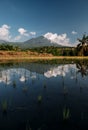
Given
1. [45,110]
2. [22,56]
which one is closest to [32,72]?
[45,110]

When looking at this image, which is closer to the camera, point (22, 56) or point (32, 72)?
point (32, 72)

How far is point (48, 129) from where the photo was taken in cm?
1019

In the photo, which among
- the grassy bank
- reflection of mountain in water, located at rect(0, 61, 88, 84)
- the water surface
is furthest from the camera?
the grassy bank

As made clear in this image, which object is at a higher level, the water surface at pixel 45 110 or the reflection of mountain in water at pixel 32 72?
the reflection of mountain in water at pixel 32 72

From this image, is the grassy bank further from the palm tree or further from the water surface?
the water surface

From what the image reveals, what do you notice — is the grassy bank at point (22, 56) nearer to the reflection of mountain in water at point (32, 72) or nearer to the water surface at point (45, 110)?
the reflection of mountain in water at point (32, 72)

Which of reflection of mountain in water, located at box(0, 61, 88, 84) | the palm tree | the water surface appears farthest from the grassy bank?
the water surface

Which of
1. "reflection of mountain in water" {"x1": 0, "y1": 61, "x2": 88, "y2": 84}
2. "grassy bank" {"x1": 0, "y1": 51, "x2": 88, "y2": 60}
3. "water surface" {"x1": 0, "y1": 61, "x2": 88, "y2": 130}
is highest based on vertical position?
"grassy bank" {"x1": 0, "y1": 51, "x2": 88, "y2": 60}

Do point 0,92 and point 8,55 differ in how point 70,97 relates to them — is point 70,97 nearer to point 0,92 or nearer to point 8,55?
point 0,92

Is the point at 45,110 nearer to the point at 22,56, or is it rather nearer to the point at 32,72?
the point at 32,72

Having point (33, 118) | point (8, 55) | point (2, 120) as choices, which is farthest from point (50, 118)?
point (8, 55)

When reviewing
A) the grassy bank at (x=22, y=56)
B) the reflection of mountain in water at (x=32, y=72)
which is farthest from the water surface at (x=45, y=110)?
the grassy bank at (x=22, y=56)

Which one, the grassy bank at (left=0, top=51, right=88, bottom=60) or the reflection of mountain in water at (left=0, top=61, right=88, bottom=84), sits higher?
the grassy bank at (left=0, top=51, right=88, bottom=60)

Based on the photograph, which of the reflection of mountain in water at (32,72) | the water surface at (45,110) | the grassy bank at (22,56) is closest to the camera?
the water surface at (45,110)
